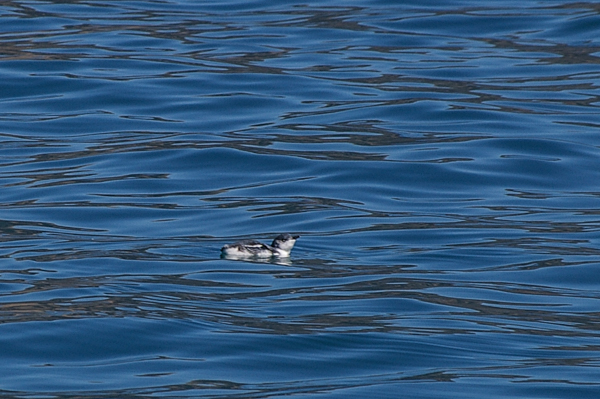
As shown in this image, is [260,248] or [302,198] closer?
[260,248]

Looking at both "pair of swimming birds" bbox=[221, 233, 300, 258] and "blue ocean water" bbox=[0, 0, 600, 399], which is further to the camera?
"pair of swimming birds" bbox=[221, 233, 300, 258]

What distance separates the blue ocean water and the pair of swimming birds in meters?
0.25

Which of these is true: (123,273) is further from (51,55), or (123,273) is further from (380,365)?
(51,55)

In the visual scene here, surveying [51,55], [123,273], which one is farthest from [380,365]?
[51,55]

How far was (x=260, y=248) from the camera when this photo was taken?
13469mm

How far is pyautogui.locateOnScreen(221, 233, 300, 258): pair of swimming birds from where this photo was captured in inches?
528

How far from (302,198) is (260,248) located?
153 inches

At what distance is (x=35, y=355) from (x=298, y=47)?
19.4 m

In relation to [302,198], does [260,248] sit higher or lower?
higher

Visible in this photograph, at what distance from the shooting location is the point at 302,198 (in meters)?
17.3

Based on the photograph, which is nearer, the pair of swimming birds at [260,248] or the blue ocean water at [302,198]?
the blue ocean water at [302,198]

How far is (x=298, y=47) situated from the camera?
93.9 ft

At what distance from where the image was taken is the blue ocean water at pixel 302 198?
400 inches

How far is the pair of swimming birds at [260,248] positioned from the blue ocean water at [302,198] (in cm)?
25
